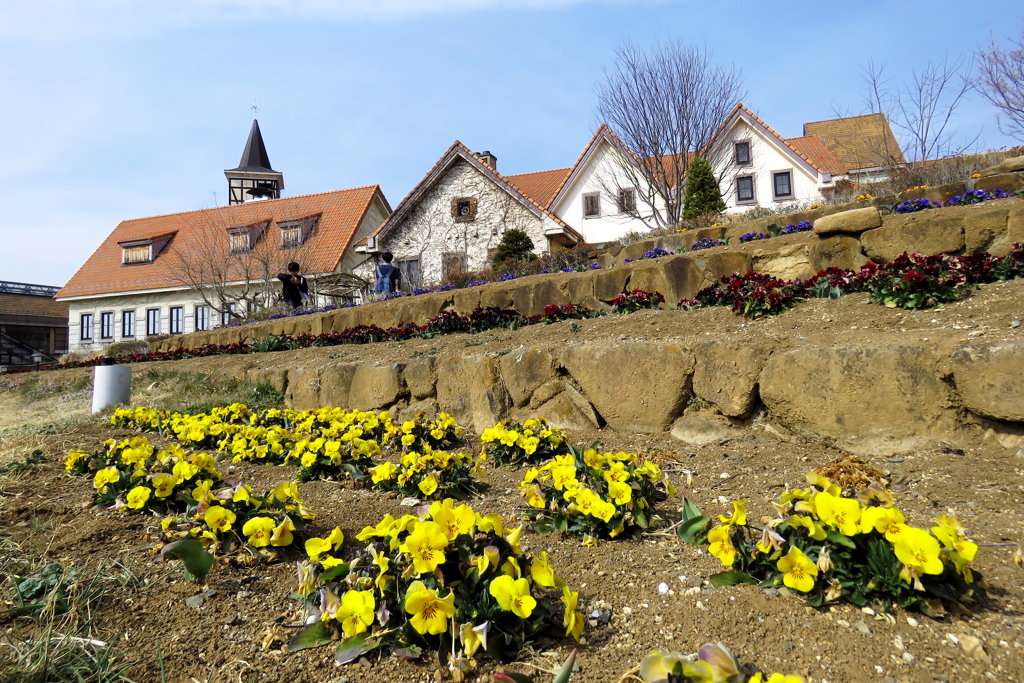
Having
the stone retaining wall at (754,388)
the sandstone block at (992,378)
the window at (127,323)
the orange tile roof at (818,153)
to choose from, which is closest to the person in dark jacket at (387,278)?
the stone retaining wall at (754,388)

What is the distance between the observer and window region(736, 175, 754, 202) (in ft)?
66.6

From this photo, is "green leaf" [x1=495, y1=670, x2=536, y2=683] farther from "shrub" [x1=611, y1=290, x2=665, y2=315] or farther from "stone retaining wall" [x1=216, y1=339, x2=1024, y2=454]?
"shrub" [x1=611, y1=290, x2=665, y2=315]

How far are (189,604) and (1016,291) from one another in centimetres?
432

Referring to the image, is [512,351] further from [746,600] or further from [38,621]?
[38,621]

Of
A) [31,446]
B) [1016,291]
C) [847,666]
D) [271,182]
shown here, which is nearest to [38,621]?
[847,666]

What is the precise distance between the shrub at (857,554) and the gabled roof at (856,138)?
1761cm

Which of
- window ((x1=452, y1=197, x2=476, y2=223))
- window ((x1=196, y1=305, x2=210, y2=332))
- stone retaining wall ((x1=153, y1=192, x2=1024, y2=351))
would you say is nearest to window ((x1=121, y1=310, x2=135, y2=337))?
window ((x1=196, y1=305, x2=210, y2=332))

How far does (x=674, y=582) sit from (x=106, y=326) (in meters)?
30.0

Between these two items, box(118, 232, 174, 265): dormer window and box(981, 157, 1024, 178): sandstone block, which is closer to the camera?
box(981, 157, 1024, 178): sandstone block

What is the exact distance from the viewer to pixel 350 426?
3760mm

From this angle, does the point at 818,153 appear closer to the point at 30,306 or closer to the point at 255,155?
the point at 255,155

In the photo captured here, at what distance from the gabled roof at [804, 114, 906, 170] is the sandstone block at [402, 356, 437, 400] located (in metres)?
16.1

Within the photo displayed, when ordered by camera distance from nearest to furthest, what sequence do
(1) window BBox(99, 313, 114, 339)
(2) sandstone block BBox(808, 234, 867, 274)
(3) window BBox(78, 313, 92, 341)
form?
1. (2) sandstone block BBox(808, 234, 867, 274)
2. (1) window BBox(99, 313, 114, 339)
3. (3) window BBox(78, 313, 92, 341)

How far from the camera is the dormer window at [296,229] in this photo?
23.5 meters
